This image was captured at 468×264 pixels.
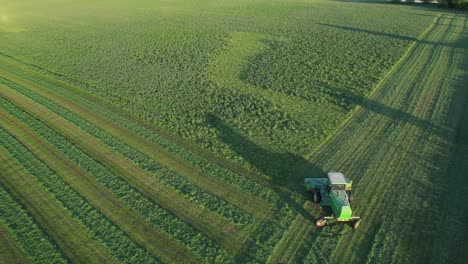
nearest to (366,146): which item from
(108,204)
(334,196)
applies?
(334,196)

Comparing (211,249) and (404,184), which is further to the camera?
(404,184)

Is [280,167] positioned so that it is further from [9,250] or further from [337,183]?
[9,250]

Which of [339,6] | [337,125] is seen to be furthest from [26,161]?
[339,6]

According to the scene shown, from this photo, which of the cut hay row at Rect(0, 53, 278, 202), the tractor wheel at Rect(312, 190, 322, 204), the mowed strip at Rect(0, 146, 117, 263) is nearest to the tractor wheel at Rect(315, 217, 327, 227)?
the tractor wheel at Rect(312, 190, 322, 204)

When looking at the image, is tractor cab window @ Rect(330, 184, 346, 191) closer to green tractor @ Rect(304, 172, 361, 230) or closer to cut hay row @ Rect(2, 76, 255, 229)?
green tractor @ Rect(304, 172, 361, 230)

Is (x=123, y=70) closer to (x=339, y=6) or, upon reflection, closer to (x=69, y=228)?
(x=69, y=228)

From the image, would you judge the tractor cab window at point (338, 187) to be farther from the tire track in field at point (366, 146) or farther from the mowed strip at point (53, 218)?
the mowed strip at point (53, 218)
